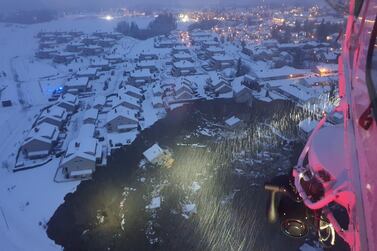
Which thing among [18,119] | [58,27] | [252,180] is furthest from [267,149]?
[58,27]

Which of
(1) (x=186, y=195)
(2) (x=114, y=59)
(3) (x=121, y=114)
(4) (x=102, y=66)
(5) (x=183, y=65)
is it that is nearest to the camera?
(1) (x=186, y=195)

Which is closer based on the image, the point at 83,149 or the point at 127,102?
the point at 83,149

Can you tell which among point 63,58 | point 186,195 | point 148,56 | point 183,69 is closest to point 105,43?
point 63,58

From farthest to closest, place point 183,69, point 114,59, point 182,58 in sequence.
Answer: point 114,59, point 182,58, point 183,69

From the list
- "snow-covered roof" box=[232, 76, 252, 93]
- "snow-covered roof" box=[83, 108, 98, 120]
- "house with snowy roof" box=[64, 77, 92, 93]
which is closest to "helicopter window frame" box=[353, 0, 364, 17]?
"snow-covered roof" box=[83, 108, 98, 120]

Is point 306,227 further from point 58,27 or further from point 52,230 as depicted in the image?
point 58,27

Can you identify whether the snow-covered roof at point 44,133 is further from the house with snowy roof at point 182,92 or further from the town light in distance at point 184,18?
the town light in distance at point 184,18

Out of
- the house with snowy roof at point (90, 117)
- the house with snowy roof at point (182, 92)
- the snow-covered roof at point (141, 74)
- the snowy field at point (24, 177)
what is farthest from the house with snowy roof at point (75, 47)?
the house with snowy roof at point (182, 92)

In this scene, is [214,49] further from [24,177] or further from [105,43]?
[24,177]
